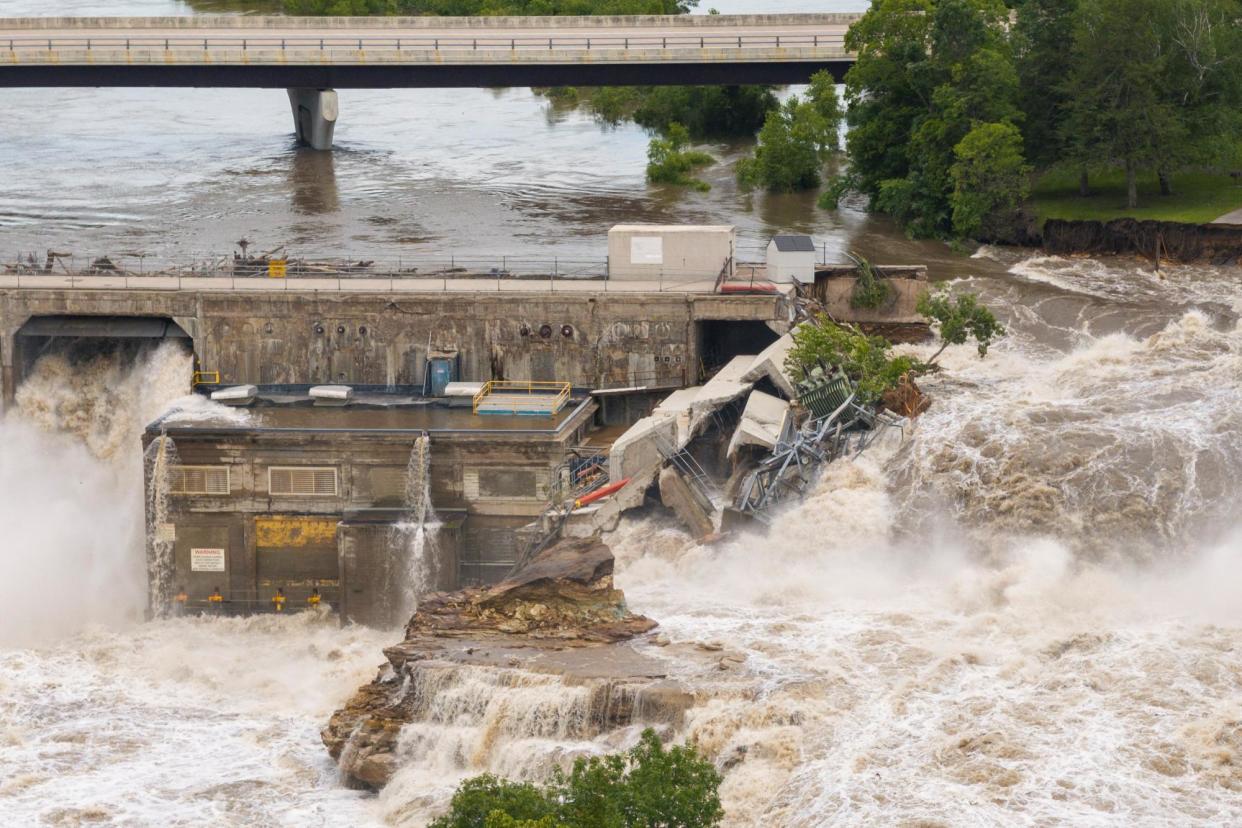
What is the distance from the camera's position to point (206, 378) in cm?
7025

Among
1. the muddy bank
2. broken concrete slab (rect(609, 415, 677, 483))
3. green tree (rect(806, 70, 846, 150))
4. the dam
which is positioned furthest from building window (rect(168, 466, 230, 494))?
green tree (rect(806, 70, 846, 150))

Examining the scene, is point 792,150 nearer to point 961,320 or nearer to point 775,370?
point 961,320

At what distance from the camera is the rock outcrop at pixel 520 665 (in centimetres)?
4872

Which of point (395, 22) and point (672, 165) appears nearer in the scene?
point (672, 165)

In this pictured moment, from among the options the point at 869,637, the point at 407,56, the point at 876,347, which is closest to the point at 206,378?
the point at 876,347

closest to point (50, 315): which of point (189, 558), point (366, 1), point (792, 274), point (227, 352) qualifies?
point (227, 352)

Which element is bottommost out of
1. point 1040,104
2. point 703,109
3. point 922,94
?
point 703,109

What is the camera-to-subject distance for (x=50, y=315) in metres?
71.1

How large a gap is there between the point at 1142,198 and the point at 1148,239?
17.5ft

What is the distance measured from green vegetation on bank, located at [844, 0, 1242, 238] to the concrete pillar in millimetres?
33602

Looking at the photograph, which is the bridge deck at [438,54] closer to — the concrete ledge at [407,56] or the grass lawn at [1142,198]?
the concrete ledge at [407,56]

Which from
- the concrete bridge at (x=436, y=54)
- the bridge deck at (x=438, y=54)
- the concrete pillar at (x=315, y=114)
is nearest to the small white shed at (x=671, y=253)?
the concrete bridge at (x=436, y=54)

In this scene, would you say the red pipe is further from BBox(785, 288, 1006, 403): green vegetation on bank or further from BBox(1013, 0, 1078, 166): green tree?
BBox(1013, 0, 1078, 166): green tree

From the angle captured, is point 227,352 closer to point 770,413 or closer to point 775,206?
point 770,413
